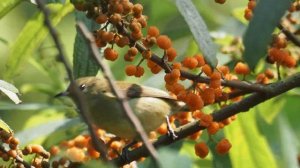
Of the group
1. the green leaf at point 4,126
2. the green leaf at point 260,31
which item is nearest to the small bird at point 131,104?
the green leaf at point 4,126

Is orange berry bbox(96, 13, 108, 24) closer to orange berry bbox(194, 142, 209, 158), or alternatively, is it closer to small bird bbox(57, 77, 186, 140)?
orange berry bbox(194, 142, 209, 158)

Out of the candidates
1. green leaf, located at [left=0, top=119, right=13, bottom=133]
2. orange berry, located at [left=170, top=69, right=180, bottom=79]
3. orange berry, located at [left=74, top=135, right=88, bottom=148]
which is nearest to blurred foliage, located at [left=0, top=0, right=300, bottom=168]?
orange berry, located at [left=74, top=135, right=88, bottom=148]

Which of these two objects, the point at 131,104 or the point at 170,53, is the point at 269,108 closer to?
the point at 131,104

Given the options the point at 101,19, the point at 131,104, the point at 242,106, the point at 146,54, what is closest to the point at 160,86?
the point at 131,104

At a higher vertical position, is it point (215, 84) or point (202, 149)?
point (215, 84)

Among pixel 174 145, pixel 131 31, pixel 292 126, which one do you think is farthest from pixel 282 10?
pixel 292 126

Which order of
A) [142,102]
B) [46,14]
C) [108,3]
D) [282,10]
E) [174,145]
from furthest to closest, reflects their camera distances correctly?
1. [142,102]
2. [174,145]
3. [108,3]
4. [282,10]
5. [46,14]

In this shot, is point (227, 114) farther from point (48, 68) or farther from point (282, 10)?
point (48, 68)
